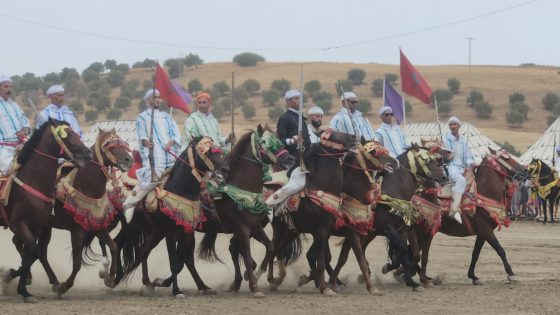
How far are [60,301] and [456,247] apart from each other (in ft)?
46.0

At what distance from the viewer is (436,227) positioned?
17562 millimetres

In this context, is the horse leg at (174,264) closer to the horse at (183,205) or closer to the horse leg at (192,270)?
the horse at (183,205)

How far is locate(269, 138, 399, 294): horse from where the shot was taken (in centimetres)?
1585

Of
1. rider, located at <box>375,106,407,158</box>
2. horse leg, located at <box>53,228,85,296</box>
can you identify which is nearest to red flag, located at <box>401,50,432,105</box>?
rider, located at <box>375,106,407,158</box>

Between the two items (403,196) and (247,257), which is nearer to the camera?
(247,257)

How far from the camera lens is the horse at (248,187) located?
15.2 m

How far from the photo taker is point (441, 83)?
10262 centimetres

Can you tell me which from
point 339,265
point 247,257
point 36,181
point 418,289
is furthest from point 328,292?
point 36,181

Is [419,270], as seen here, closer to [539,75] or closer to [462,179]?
[462,179]

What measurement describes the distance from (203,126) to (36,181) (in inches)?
122

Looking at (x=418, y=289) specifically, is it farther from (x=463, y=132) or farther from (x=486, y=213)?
(x=463, y=132)

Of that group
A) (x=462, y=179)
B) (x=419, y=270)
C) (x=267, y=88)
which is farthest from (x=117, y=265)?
(x=267, y=88)

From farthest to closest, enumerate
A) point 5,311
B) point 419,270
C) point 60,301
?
point 419,270
point 60,301
point 5,311

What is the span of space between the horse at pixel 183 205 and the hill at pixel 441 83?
57860 millimetres
